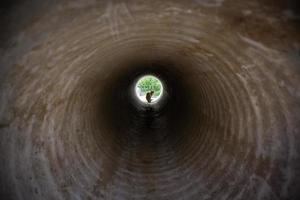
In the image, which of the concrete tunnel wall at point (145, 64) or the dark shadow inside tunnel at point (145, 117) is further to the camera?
the dark shadow inside tunnel at point (145, 117)

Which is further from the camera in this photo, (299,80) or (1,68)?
(299,80)

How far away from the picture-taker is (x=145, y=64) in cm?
511

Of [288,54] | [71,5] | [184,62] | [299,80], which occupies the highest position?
[184,62]

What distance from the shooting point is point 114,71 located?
180 inches

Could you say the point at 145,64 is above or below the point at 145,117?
above

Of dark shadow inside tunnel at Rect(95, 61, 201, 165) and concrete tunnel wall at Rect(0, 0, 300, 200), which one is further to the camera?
dark shadow inside tunnel at Rect(95, 61, 201, 165)

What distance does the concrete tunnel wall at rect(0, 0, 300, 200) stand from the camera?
265cm

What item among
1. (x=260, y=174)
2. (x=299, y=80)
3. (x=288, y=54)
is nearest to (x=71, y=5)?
(x=288, y=54)

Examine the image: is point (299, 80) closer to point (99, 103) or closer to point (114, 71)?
point (114, 71)

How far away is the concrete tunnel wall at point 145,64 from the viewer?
265 centimetres

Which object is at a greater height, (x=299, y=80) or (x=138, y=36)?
(x=138, y=36)

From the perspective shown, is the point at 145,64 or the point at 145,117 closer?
the point at 145,64

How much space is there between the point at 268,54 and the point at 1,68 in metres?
2.38

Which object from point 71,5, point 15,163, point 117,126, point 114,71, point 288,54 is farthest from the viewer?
point 117,126
